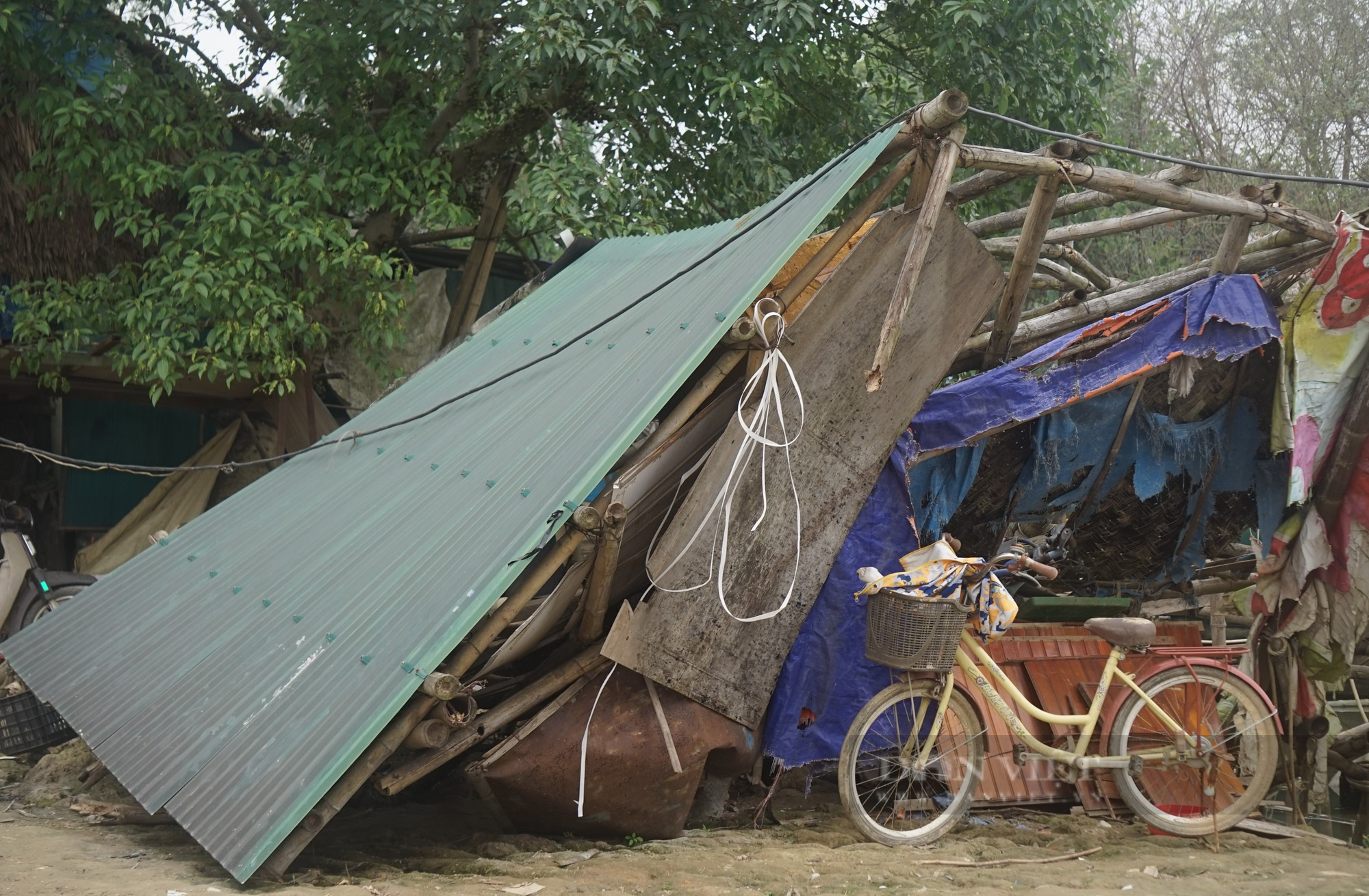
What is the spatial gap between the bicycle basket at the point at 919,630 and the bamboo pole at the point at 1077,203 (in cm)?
200

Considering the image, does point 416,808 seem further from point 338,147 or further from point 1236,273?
point 338,147

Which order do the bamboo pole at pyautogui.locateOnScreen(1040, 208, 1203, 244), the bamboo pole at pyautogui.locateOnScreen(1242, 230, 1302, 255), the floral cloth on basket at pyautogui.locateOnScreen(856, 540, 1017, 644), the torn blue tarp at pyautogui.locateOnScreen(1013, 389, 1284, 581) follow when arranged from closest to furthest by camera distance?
the floral cloth on basket at pyautogui.locateOnScreen(856, 540, 1017, 644)
the bamboo pole at pyautogui.locateOnScreen(1242, 230, 1302, 255)
the torn blue tarp at pyautogui.locateOnScreen(1013, 389, 1284, 581)
the bamboo pole at pyautogui.locateOnScreen(1040, 208, 1203, 244)

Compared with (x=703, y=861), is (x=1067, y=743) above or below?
above

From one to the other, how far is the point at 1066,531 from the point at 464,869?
3720 mm

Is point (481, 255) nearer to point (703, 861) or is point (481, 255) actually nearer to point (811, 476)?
point (811, 476)

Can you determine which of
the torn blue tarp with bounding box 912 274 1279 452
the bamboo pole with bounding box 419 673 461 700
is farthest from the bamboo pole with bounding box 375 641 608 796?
the torn blue tarp with bounding box 912 274 1279 452

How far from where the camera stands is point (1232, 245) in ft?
18.9

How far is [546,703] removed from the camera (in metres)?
4.86

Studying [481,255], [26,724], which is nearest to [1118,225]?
[481,255]

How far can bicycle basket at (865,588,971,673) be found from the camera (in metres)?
4.78

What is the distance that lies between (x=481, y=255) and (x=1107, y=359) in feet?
20.9

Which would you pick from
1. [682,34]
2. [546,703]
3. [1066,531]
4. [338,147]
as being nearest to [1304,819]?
[1066,531]

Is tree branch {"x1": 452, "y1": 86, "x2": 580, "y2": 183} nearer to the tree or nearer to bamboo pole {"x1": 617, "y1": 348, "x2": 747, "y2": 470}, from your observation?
the tree

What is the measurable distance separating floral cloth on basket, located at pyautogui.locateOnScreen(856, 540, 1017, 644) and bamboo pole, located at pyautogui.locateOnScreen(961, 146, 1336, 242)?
1702mm
